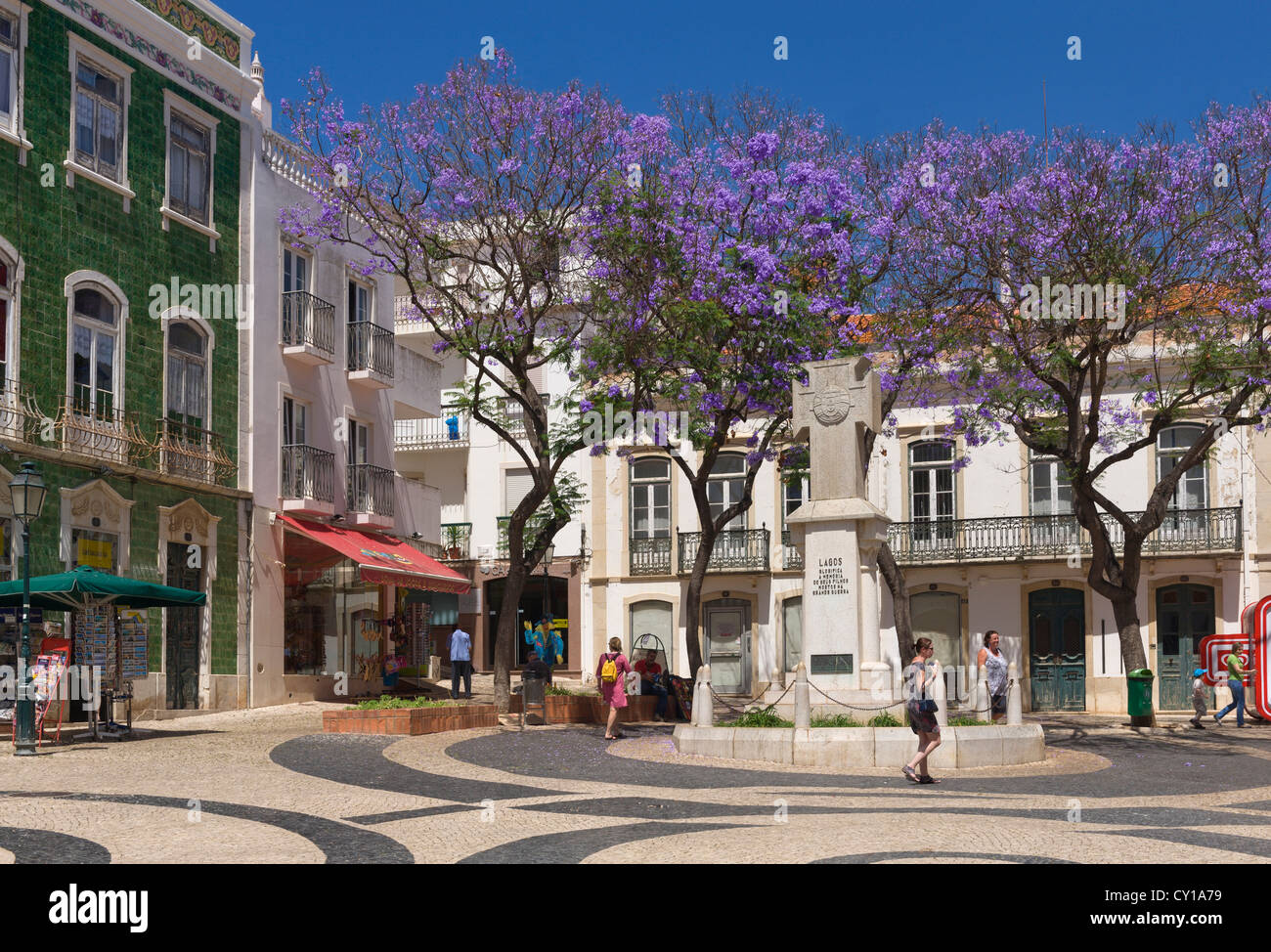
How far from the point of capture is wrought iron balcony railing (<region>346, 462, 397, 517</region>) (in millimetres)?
30766

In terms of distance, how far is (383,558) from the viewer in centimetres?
2856

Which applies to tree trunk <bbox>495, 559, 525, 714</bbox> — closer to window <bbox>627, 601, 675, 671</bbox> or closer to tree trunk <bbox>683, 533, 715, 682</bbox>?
→ tree trunk <bbox>683, 533, 715, 682</bbox>

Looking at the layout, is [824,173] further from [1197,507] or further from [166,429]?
[1197,507]

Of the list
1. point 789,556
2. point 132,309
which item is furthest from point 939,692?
point 789,556

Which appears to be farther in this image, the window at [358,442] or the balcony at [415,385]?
the balcony at [415,385]

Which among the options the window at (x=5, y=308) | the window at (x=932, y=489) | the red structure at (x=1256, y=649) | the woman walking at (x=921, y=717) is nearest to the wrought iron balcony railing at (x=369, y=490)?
the window at (x=5, y=308)

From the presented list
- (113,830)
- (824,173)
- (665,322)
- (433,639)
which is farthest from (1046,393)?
(433,639)

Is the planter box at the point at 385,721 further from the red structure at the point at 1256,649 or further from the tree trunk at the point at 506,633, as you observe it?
the red structure at the point at 1256,649

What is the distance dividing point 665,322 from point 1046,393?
6909 millimetres

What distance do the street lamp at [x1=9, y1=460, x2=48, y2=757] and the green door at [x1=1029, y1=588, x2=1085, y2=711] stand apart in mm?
24489

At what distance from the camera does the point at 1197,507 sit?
114 ft

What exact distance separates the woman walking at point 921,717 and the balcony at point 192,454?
14468mm

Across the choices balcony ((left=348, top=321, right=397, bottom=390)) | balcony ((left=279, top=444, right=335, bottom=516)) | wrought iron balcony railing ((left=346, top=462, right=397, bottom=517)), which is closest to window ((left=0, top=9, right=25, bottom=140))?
balcony ((left=279, top=444, right=335, bottom=516))

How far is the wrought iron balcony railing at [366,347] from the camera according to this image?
104ft
